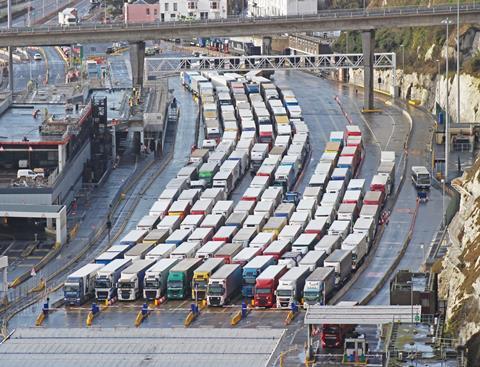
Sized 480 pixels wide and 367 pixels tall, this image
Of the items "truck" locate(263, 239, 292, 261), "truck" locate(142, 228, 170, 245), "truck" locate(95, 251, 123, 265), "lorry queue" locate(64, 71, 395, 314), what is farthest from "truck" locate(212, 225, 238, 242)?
"truck" locate(95, 251, 123, 265)

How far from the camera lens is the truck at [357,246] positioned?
107625mm

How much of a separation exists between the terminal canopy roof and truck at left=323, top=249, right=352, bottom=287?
14132mm

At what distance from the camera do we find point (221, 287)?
101562 millimetres

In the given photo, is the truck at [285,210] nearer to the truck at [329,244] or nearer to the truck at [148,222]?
the truck at [329,244]

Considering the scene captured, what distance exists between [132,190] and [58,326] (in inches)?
1265

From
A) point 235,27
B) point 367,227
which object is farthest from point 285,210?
point 235,27

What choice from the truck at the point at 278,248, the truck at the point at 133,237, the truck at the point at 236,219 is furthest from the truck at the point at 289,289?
the truck at the point at 236,219

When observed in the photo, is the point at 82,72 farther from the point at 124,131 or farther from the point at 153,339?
the point at 153,339

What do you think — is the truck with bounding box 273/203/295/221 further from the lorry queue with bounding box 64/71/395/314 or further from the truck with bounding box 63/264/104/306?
the truck with bounding box 63/264/104/306

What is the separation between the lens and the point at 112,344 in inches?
3548

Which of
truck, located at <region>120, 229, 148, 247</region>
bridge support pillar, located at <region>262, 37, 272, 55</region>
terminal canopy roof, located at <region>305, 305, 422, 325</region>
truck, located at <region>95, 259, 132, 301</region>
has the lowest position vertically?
truck, located at <region>95, 259, 132, 301</region>

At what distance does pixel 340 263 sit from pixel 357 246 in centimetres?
386

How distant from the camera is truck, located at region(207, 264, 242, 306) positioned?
102 metres

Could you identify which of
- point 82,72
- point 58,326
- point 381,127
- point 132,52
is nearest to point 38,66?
point 82,72
